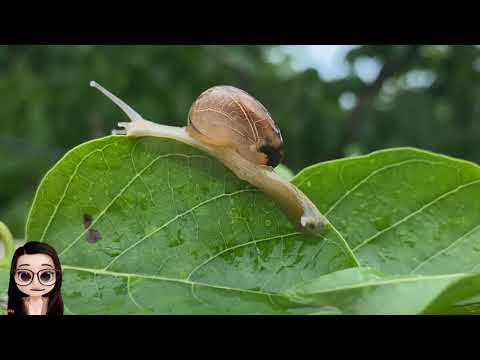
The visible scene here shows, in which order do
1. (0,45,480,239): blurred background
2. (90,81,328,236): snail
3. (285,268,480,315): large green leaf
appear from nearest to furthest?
(285,268,480,315): large green leaf, (90,81,328,236): snail, (0,45,480,239): blurred background

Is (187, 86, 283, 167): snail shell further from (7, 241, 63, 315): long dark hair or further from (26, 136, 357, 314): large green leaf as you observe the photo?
(7, 241, 63, 315): long dark hair

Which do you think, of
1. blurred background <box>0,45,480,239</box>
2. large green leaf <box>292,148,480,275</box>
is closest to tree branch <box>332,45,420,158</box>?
blurred background <box>0,45,480,239</box>

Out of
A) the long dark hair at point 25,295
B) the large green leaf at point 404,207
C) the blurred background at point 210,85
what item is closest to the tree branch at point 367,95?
the blurred background at point 210,85

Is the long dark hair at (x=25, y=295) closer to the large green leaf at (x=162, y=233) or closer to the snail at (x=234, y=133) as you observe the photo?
the large green leaf at (x=162, y=233)

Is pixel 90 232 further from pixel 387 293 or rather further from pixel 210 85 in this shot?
pixel 210 85

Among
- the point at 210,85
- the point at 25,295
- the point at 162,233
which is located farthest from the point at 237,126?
the point at 210,85

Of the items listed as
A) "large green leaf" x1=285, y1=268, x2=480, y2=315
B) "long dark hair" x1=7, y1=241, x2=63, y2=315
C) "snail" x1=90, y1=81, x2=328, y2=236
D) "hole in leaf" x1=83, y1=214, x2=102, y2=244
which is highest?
"snail" x1=90, y1=81, x2=328, y2=236
